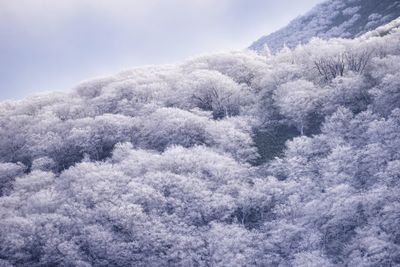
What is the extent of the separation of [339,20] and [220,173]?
136m

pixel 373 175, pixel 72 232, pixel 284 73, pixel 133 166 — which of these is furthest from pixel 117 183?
pixel 284 73

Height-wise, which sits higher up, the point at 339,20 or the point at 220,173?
the point at 339,20

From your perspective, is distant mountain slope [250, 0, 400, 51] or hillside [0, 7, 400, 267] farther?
distant mountain slope [250, 0, 400, 51]

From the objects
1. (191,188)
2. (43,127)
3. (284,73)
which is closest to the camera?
(191,188)

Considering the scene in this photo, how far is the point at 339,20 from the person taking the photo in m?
155

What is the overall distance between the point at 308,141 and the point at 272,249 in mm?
19124

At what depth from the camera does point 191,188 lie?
1615 inches

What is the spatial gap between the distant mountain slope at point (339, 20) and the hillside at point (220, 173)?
70.3 m

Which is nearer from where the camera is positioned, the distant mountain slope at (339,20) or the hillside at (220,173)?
the hillside at (220,173)

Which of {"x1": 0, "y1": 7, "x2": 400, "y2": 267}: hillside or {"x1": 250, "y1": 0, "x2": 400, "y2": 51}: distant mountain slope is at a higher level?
{"x1": 250, "y1": 0, "x2": 400, "y2": 51}: distant mountain slope

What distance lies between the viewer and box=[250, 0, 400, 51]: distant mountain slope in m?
130

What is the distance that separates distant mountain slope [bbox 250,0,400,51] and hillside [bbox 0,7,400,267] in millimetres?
70259

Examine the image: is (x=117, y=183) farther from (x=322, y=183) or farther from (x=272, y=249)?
(x=322, y=183)

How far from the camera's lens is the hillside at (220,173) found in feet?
111
